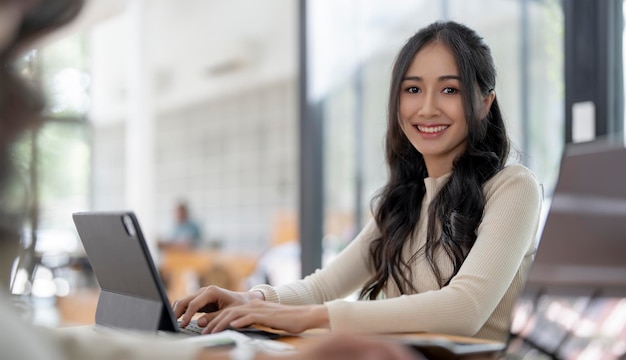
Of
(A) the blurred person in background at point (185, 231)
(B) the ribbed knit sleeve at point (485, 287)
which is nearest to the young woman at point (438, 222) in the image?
(B) the ribbed knit sleeve at point (485, 287)

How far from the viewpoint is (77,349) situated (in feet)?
2.69

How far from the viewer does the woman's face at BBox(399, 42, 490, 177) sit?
180 cm

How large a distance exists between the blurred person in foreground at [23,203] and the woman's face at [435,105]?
3.42 ft

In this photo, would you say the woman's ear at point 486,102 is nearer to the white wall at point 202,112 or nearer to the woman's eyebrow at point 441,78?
the woman's eyebrow at point 441,78

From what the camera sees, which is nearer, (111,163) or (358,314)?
(358,314)

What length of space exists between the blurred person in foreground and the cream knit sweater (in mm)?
568

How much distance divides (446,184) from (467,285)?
40 centimetres

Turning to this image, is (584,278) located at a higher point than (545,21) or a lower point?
lower

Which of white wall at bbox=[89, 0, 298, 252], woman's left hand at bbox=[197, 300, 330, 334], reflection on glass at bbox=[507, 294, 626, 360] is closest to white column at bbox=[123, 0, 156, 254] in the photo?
white wall at bbox=[89, 0, 298, 252]

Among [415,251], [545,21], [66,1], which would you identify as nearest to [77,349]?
[66,1]

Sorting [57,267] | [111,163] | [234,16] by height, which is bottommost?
[57,267]

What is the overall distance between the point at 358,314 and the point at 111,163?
9.49 m

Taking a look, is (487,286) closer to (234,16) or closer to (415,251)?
(415,251)

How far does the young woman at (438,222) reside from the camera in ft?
4.76
